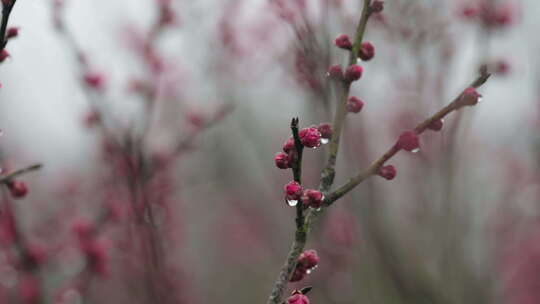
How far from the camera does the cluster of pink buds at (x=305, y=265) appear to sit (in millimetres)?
1465

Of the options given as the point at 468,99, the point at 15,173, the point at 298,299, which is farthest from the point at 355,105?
the point at 15,173

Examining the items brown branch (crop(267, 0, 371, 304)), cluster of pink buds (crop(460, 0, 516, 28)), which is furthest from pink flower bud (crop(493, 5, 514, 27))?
brown branch (crop(267, 0, 371, 304))

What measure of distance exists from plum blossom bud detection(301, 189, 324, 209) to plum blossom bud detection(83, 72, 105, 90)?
7.48ft

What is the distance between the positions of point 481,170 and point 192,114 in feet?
28.8

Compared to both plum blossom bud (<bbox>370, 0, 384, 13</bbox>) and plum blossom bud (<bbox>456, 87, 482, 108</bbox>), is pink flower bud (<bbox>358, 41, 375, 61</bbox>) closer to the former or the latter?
plum blossom bud (<bbox>370, 0, 384, 13</bbox>)

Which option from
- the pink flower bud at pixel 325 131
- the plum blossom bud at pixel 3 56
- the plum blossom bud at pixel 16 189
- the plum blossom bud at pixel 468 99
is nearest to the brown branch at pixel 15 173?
the plum blossom bud at pixel 16 189

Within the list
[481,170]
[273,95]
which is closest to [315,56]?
[273,95]

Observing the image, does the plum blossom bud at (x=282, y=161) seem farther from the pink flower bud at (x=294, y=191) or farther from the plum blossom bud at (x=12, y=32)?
the plum blossom bud at (x=12, y=32)

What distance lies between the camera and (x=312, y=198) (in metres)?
1.32

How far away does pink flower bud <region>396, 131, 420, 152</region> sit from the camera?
143cm

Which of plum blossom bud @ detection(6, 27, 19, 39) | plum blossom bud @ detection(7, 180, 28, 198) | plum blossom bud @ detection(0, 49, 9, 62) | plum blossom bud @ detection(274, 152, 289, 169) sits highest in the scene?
plum blossom bud @ detection(6, 27, 19, 39)

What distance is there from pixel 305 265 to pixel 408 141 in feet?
1.37

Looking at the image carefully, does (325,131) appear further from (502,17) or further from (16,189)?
(502,17)

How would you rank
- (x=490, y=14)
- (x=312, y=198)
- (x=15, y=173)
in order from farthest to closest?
(x=490, y=14)
(x=15, y=173)
(x=312, y=198)
